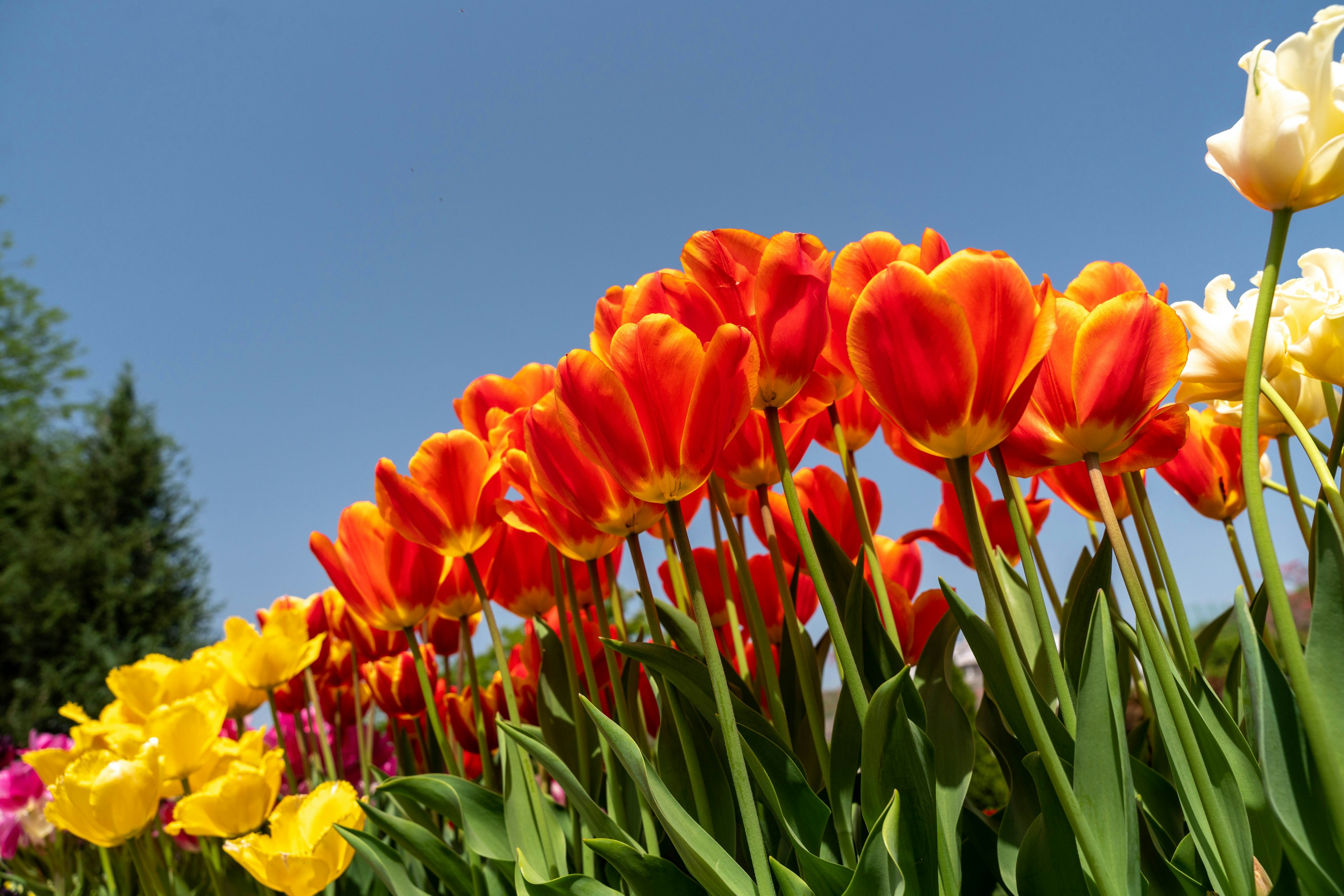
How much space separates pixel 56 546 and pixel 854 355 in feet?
51.5

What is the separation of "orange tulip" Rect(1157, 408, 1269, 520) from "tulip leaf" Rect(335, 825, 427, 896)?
117 cm

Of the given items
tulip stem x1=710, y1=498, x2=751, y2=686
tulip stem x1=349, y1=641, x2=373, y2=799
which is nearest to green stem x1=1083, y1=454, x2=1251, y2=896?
tulip stem x1=710, y1=498, x2=751, y2=686

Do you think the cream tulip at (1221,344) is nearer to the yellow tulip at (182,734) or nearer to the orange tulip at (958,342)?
the orange tulip at (958,342)

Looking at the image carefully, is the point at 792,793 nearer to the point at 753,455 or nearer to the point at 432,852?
the point at 753,455

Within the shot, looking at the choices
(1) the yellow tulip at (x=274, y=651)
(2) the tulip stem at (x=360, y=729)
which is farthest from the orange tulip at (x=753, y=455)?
(1) the yellow tulip at (x=274, y=651)

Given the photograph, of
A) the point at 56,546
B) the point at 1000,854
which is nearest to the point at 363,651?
the point at 1000,854

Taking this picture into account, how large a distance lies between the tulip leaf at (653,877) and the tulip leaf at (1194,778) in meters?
0.42

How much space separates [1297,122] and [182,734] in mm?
1557

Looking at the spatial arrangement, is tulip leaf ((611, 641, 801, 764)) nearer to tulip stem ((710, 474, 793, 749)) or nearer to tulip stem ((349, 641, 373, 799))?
tulip stem ((710, 474, 793, 749))

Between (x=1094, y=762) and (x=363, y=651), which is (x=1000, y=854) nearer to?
(x=1094, y=762)

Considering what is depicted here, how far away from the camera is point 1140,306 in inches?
24.6

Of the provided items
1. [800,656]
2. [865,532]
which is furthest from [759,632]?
[865,532]

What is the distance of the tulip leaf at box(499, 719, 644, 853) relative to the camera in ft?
2.54

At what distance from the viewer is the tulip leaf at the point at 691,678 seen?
29.4 inches
